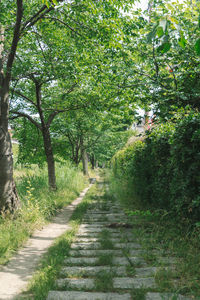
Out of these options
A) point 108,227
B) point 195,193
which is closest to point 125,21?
point 195,193

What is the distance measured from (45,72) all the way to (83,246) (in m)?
5.18

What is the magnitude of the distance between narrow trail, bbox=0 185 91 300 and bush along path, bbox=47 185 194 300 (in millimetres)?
551

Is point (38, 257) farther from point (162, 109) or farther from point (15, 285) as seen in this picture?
point (162, 109)

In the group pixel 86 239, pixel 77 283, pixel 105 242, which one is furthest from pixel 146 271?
pixel 86 239

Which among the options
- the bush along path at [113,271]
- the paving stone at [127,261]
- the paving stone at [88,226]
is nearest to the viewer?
the bush along path at [113,271]

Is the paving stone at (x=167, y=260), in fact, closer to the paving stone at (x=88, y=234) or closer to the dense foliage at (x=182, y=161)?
the dense foliage at (x=182, y=161)

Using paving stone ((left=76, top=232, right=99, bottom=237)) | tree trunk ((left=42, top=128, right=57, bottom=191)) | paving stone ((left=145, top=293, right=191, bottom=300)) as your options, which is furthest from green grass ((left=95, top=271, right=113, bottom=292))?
tree trunk ((left=42, top=128, right=57, bottom=191))

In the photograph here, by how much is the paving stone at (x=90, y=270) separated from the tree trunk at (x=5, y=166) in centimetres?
294

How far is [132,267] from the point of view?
3266 mm

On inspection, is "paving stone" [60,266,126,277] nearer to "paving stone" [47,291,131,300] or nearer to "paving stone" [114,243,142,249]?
"paving stone" [47,291,131,300]

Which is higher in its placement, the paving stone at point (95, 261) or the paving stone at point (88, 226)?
the paving stone at point (95, 261)

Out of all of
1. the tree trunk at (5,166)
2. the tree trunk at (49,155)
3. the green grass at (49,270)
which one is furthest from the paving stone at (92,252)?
the tree trunk at (49,155)

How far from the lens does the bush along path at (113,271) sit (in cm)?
260

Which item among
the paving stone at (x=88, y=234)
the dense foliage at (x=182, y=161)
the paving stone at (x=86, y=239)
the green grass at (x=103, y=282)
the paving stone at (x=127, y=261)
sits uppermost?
the dense foliage at (x=182, y=161)
